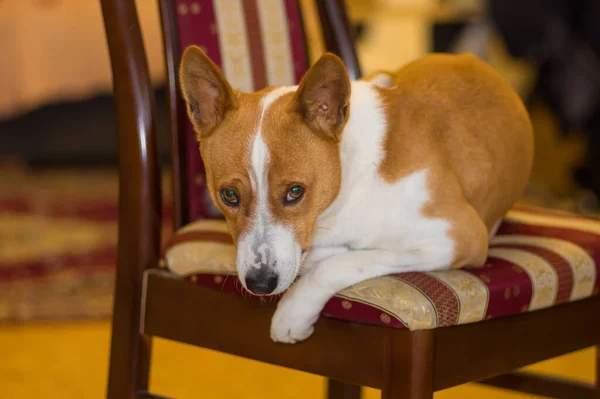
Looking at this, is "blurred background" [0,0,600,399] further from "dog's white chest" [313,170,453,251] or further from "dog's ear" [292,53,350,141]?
"dog's ear" [292,53,350,141]

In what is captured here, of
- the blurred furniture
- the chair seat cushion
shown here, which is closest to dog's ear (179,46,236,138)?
the chair seat cushion

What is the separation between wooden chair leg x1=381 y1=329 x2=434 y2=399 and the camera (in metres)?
1.21

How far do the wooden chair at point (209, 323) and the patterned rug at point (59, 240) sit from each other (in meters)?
1.44

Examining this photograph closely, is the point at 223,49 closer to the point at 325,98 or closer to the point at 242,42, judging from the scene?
the point at 242,42

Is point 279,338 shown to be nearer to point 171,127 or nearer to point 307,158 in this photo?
point 307,158

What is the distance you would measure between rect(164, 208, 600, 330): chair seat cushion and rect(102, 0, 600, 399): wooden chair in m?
0.02

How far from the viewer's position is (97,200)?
4711 millimetres

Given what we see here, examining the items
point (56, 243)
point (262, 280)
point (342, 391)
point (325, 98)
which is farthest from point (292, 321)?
point (56, 243)

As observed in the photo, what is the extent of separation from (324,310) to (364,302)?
0.24ft

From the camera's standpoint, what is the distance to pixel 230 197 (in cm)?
127

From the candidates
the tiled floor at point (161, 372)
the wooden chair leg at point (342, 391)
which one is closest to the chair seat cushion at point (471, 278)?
the wooden chair leg at point (342, 391)

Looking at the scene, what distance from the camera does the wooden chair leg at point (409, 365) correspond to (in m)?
1.21

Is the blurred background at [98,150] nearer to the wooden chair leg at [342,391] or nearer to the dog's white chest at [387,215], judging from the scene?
the wooden chair leg at [342,391]

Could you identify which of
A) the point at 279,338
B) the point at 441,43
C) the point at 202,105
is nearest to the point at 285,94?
the point at 202,105
